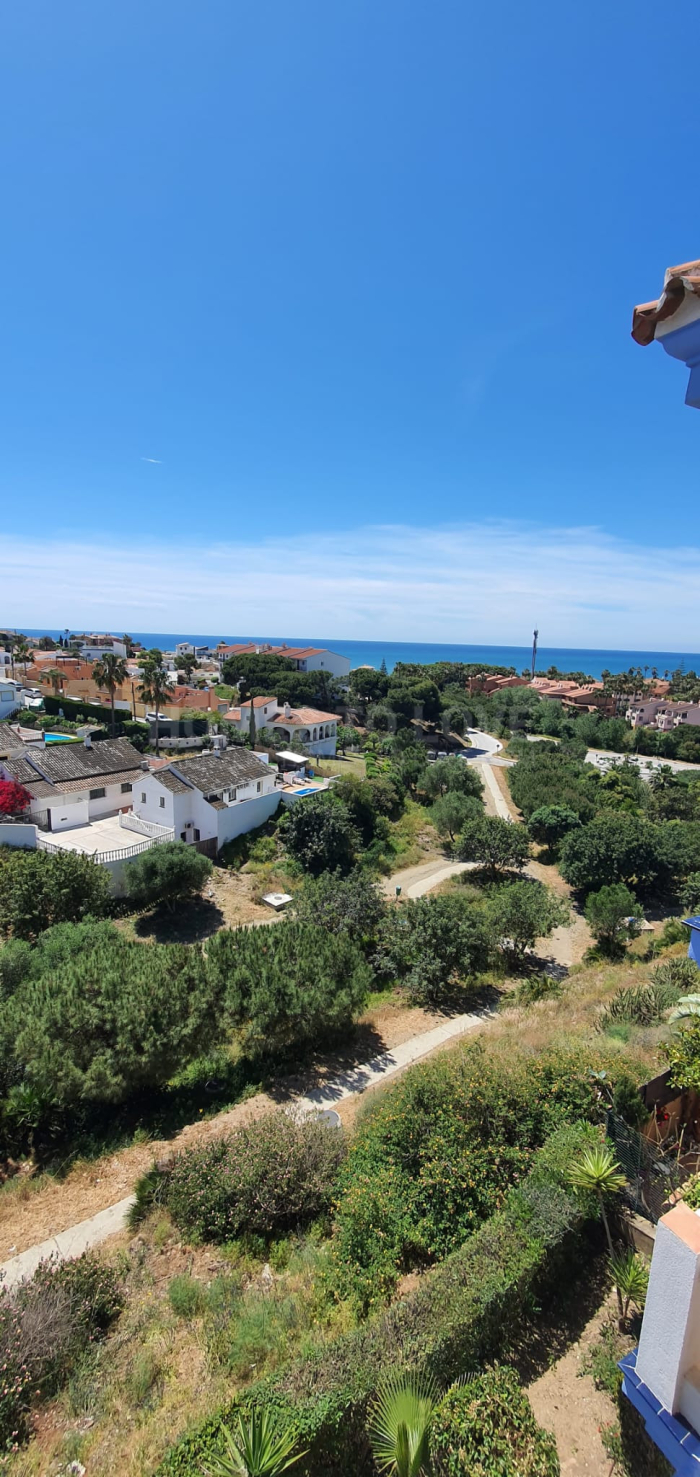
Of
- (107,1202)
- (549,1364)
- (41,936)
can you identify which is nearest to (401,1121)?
(549,1364)

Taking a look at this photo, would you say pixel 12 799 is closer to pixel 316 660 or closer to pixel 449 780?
pixel 449 780

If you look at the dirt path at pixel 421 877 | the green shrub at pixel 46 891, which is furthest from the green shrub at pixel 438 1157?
the dirt path at pixel 421 877

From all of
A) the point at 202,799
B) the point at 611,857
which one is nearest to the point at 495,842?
the point at 611,857

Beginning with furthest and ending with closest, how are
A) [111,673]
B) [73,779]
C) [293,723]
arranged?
[293,723], [111,673], [73,779]

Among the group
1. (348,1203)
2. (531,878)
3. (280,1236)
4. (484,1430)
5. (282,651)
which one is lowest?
(531,878)

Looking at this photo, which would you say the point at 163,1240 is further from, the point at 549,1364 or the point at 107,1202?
the point at 549,1364

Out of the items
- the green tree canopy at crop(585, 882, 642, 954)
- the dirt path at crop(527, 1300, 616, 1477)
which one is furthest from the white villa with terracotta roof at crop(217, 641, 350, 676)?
the dirt path at crop(527, 1300, 616, 1477)
